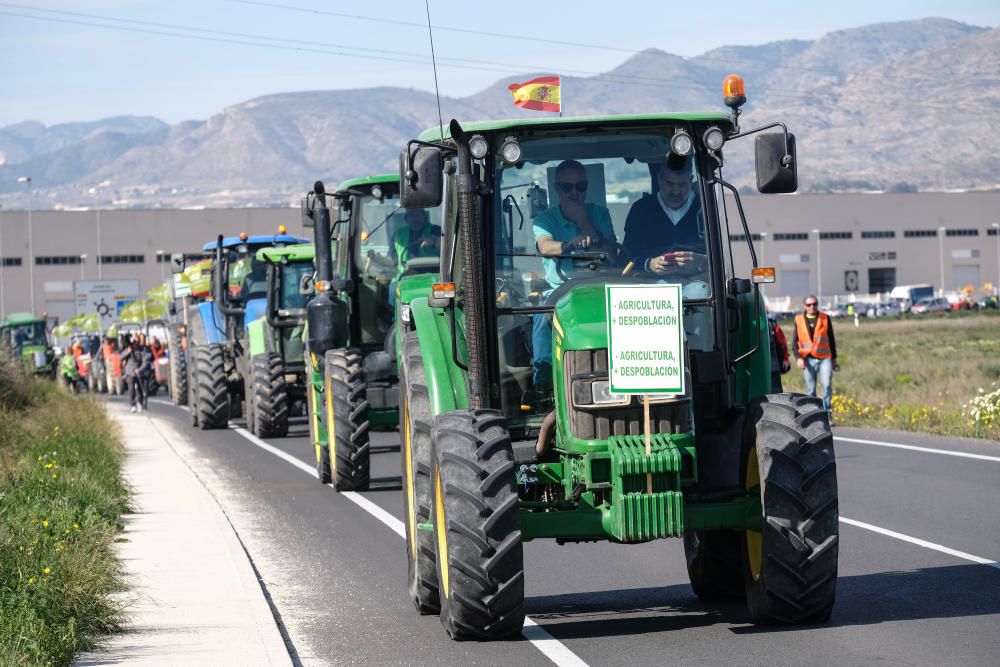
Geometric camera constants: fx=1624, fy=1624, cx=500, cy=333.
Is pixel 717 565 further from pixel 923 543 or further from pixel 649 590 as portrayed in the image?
pixel 923 543

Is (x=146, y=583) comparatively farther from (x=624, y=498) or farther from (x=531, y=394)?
(x=624, y=498)

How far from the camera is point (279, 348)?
25.1 metres

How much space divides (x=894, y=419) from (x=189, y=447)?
413 inches

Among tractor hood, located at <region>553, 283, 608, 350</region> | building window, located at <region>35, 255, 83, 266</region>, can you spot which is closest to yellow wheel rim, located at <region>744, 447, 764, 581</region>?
tractor hood, located at <region>553, 283, 608, 350</region>

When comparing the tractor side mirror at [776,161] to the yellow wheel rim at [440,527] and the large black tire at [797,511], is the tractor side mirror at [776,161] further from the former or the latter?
the yellow wheel rim at [440,527]

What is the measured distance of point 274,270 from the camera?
24125 millimetres

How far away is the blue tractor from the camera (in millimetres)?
27734

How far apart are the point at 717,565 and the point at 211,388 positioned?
64.6 feet

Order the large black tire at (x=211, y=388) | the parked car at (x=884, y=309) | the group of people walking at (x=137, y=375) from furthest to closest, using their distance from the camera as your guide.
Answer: the parked car at (x=884, y=309) → the group of people walking at (x=137, y=375) → the large black tire at (x=211, y=388)

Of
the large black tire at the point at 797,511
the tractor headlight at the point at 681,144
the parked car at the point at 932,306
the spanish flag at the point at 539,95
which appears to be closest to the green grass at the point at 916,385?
the spanish flag at the point at 539,95

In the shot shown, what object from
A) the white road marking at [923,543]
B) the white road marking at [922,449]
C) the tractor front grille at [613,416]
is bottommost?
the white road marking at [922,449]

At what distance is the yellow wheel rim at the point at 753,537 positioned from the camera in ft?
27.6

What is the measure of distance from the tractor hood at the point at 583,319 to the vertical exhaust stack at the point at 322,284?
940 cm

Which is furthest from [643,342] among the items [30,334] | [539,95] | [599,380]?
[30,334]
